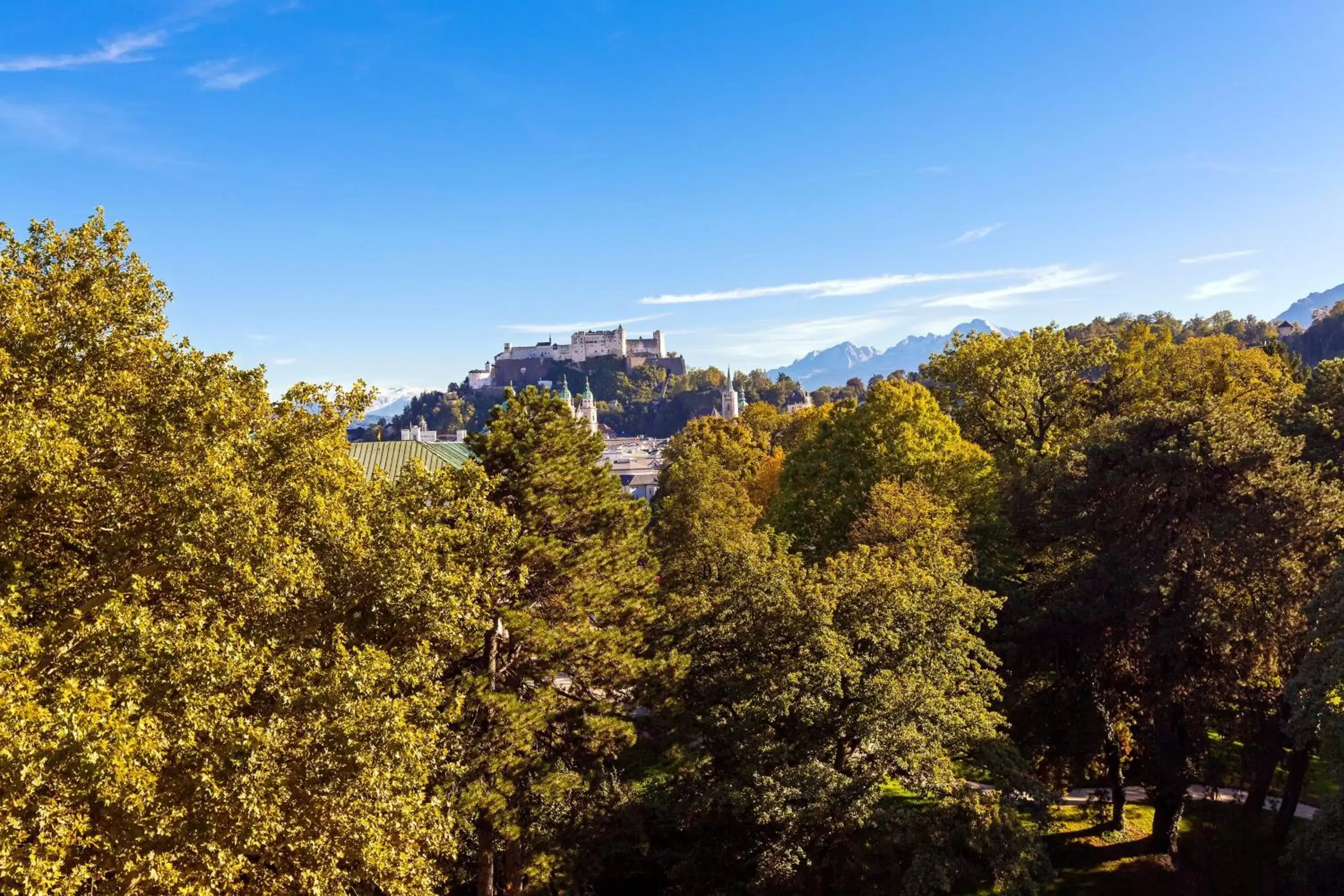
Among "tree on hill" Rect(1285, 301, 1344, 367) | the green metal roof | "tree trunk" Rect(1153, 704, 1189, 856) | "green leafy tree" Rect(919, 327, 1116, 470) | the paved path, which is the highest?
"tree on hill" Rect(1285, 301, 1344, 367)

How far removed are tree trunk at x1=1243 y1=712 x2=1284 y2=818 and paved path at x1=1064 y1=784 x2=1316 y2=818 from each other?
0.36 metres

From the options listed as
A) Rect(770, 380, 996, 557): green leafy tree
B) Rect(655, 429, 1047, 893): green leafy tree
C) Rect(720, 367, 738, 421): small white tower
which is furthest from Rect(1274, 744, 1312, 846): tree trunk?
Rect(720, 367, 738, 421): small white tower

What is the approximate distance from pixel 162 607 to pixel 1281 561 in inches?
866

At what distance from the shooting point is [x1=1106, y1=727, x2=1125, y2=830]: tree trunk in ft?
69.6

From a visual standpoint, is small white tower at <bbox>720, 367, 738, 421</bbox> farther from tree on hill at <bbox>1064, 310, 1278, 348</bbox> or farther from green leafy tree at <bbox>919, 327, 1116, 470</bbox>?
green leafy tree at <bbox>919, 327, 1116, 470</bbox>

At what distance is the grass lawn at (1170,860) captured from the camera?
787 inches

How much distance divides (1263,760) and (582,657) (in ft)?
59.9

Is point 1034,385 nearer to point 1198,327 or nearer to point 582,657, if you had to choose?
point 582,657

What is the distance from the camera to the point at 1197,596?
1858cm

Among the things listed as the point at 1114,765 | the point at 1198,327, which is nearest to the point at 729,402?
the point at 1198,327

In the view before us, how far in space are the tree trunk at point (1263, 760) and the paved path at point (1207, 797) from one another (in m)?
0.36

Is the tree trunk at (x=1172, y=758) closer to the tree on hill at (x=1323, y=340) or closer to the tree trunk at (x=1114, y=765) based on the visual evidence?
the tree trunk at (x=1114, y=765)

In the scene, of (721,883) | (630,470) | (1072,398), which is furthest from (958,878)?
(630,470)

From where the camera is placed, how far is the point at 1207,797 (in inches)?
843
